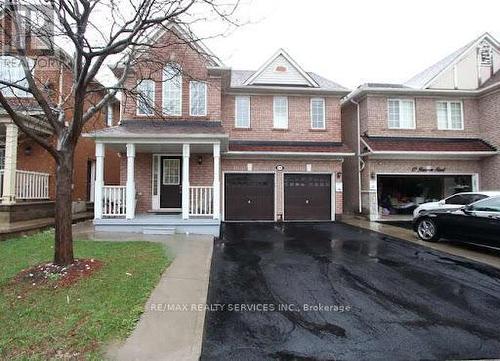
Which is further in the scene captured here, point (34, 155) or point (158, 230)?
point (34, 155)

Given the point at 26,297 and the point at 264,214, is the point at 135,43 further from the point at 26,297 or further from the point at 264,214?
the point at 264,214

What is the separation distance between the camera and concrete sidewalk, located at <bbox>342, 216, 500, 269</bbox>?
27.2 ft

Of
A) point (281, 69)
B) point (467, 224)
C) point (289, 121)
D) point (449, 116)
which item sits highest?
point (281, 69)

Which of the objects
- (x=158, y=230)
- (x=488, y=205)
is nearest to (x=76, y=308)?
(x=158, y=230)

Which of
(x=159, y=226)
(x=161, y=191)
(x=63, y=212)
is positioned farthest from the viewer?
(x=161, y=191)

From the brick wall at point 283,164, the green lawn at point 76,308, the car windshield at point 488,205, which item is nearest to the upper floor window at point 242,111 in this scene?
the brick wall at point 283,164

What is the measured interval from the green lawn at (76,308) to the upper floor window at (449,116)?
1556 cm

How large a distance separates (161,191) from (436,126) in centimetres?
1347

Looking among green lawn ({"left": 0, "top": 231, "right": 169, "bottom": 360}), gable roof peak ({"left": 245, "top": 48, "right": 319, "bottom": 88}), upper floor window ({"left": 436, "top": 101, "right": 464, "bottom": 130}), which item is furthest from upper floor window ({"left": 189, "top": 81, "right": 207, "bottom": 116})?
upper floor window ({"left": 436, "top": 101, "right": 464, "bottom": 130})

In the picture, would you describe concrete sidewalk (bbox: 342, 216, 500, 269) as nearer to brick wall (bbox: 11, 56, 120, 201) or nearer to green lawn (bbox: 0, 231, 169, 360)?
green lawn (bbox: 0, 231, 169, 360)

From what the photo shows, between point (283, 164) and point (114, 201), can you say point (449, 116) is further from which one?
point (114, 201)

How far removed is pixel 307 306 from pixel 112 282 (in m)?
3.16

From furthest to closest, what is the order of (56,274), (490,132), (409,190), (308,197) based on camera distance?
(409,190) → (308,197) → (490,132) → (56,274)

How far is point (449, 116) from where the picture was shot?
17.2 m
